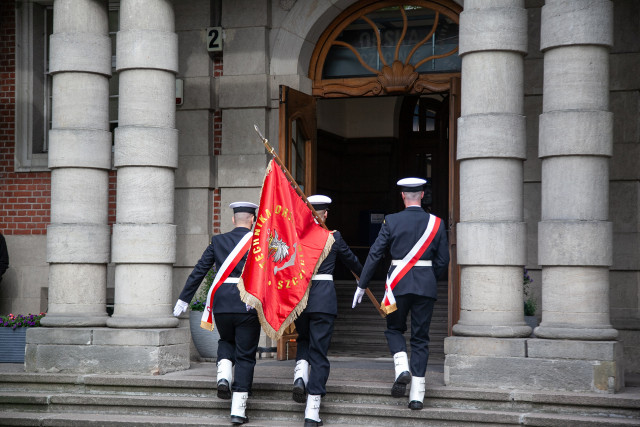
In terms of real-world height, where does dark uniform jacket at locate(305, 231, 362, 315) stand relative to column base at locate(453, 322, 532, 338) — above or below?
above

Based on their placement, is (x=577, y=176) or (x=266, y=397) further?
(x=266, y=397)

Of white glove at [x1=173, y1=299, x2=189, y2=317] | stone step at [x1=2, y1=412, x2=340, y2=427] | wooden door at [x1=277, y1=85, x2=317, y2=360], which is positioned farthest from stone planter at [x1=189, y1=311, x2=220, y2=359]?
white glove at [x1=173, y1=299, x2=189, y2=317]

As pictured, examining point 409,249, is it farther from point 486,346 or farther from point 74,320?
point 74,320

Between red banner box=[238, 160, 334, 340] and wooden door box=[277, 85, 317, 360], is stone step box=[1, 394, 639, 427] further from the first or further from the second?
wooden door box=[277, 85, 317, 360]

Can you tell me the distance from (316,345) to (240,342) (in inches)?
26.1

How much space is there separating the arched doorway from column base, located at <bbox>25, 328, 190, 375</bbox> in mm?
2677

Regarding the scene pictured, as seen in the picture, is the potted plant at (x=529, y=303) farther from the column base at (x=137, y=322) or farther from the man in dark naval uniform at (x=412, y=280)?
the column base at (x=137, y=322)

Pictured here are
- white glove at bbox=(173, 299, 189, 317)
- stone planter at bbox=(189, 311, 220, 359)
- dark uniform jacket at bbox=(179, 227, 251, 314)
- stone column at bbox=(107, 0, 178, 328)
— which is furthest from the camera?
stone planter at bbox=(189, 311, 220, 359)

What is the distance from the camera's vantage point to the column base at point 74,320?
33.4 feet

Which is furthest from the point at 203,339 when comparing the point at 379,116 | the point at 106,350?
the point at 379,116

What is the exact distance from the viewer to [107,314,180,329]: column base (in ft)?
32.8

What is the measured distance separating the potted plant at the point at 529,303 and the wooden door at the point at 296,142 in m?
2.69

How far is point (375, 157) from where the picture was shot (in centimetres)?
1862

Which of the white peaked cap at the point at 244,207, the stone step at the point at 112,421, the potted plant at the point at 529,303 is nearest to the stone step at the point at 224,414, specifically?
the stone step at the point at 112,421
